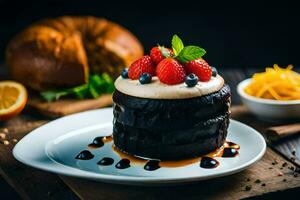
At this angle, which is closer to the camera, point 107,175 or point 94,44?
point 107,175

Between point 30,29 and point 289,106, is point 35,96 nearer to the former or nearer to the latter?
point 30,29

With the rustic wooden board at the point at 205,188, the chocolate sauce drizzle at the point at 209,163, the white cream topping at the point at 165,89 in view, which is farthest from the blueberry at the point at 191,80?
the rustic wooden board at the point at 205,188

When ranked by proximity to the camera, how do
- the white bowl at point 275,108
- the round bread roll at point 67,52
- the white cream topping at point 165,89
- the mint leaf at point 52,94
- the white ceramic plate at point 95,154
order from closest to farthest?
the white ceramic plate at point 95,154
the white cream topping at point 165,89
the white bowl at point 275,108
the mint leaf at point 52,94
the round bread roll at point 67,52

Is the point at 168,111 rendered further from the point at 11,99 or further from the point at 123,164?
the point at 11,99

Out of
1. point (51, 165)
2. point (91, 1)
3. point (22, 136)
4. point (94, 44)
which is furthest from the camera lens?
point (91, 1)

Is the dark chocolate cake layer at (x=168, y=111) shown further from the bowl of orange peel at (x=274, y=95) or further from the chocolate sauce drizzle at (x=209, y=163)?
the bowl of orange peel at (x=274, y=95)

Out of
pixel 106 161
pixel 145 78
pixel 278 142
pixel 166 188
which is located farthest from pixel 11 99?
pixel 278 142

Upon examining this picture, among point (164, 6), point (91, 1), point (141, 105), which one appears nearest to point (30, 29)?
point (91, 1)
